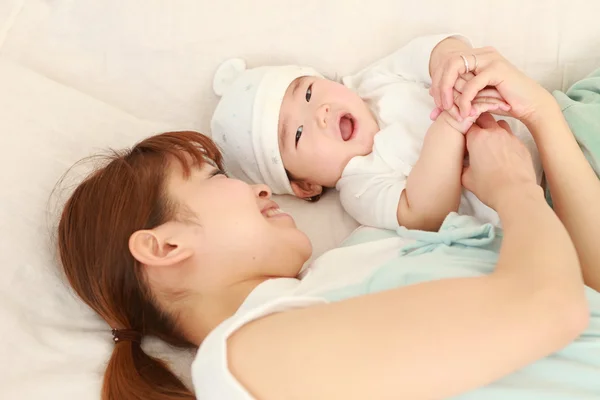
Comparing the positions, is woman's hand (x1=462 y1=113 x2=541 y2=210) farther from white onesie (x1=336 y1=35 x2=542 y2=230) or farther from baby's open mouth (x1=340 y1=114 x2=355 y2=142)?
baby's open mouth (x1=340 y1=114 x2=355 y2=142)

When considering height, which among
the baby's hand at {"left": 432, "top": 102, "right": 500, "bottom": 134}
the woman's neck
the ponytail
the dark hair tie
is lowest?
the ponytail

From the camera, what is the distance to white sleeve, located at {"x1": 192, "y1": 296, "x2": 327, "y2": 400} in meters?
0.67

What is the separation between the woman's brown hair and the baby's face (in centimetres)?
24

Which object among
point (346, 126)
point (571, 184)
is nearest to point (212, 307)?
point (346, 126)

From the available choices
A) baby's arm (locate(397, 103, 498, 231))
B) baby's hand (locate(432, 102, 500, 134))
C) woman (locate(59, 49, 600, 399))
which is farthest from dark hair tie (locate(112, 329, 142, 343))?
baby's hand (locate(432, 102, 500, 134))

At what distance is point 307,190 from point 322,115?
17 centimetres

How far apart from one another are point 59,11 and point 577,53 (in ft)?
3.82

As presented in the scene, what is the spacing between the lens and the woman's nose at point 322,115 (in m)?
1.16

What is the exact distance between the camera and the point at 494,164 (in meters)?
0.95

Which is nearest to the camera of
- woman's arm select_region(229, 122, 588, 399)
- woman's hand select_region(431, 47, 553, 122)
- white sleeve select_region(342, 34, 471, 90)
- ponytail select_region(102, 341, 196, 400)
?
woman's arm select_region(229, 122, 588, 399)

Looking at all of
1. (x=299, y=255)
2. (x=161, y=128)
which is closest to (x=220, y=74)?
(x=161, y=128)

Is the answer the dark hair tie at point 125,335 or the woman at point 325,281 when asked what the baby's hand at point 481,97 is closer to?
the woman at point 325,281

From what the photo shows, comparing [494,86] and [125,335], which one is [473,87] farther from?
[125,335]

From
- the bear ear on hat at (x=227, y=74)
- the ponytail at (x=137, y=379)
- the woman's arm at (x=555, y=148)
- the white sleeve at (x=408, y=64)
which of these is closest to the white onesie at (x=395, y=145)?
the white sleeve at (x=408, y=64)
